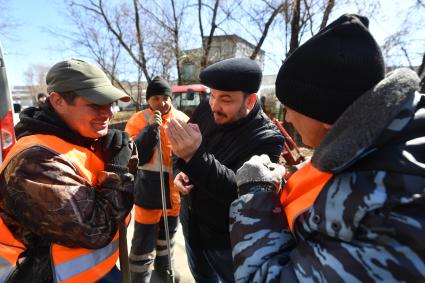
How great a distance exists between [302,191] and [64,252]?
1.16 metres

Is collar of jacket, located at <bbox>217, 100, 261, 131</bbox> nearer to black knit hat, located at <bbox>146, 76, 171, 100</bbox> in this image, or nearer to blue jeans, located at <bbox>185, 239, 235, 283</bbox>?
blue jeans, located at <bbox>185, 239, 235, 283</bbox>

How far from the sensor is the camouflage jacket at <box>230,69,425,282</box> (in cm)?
77

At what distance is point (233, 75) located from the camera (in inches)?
73.8

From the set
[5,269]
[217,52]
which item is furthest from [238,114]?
[217,52]

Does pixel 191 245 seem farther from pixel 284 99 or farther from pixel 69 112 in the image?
pixel 284 99

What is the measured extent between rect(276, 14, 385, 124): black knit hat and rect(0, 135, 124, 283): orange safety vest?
3.81 feet

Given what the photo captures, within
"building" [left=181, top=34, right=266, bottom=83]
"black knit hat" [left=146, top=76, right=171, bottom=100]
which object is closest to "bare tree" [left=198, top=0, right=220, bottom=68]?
"building" [left=181, top=34, right=266, bottom=83]

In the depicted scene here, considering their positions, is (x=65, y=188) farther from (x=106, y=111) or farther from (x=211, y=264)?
(x=211, y=264)

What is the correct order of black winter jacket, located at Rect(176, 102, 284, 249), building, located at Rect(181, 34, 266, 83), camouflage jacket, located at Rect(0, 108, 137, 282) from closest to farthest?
camouflage jacket, located at Rect(0, 108, 137, 282) → black winter jacket, located at Rect(176, 102, 284, 249) → building, located at Rect(181, 34, 266, 83)

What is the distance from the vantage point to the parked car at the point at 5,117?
3.43m

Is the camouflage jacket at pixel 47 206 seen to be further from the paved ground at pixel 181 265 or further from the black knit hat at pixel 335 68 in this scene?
the paved ground at pixel 181 265

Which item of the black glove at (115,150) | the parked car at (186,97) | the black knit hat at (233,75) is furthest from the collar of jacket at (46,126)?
the parked car at (186,97)

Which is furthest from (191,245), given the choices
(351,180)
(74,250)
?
(351,180)

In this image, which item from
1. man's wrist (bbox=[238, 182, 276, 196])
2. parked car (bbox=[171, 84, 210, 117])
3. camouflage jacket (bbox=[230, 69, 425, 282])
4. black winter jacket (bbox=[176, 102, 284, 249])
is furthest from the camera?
parked car (bbox=[171, 84, 210, 117])
